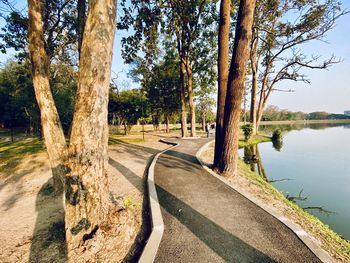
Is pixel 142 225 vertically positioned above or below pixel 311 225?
above

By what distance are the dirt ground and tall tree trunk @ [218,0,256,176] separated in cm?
331

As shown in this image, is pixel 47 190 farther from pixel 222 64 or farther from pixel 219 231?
pixel 222 64

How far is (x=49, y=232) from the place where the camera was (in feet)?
11.2

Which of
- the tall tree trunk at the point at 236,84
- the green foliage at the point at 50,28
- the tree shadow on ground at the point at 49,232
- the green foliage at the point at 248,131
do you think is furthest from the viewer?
the green foliage at the point at 248,131

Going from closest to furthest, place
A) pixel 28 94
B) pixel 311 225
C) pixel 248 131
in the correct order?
pixel 311 225, pixel 28 94, pixel 248 131

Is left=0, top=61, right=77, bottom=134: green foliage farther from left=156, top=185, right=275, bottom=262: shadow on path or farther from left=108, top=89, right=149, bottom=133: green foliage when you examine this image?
left=156, top=185, right=275, bottom=262: shadow on path

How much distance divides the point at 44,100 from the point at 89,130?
9.94 ft

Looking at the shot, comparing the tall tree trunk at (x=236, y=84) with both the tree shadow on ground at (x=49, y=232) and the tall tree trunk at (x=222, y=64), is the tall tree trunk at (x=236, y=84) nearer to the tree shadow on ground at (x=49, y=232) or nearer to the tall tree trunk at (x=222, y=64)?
the tall tree trunk at (x=222, y=64)

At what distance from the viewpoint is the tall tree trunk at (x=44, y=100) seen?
475 centimetres

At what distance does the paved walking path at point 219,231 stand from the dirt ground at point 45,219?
65 cm

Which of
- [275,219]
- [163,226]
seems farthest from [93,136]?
[275,219]

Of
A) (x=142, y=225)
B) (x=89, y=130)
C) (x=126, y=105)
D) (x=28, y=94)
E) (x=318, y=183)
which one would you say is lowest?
(x=318, y=183)

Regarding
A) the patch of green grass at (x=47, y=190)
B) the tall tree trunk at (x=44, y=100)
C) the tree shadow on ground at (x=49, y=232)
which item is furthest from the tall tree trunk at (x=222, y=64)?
the patch of green grass at (x=47, y=190)

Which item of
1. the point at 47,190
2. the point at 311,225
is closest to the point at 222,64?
the point at 311,225
